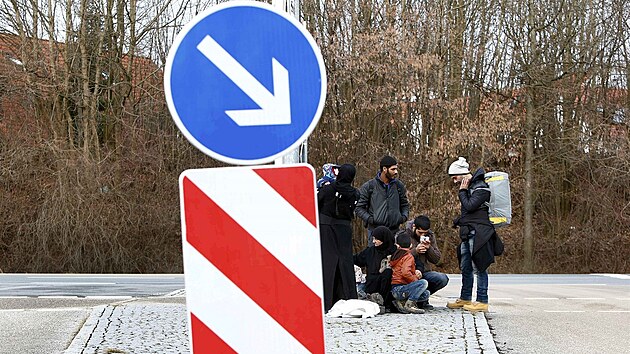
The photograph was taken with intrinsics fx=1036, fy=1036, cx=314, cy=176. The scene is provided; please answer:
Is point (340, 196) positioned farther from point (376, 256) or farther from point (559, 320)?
point (559, 320)

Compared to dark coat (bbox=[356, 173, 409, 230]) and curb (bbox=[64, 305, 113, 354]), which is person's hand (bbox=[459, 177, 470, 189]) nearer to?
dark coat (bbox=[356, 173, 409, 230])

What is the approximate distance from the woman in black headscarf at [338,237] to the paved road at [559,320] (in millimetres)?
1529

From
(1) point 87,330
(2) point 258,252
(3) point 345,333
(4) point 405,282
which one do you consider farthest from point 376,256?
(2) point 258,252

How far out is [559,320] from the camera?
420 inches

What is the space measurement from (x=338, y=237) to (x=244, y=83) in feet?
20.3

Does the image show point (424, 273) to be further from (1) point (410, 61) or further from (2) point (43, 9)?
(2) point (43, 9)

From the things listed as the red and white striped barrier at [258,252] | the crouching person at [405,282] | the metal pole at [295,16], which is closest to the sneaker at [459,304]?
the crouching person at [405,282]

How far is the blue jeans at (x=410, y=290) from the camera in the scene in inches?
415

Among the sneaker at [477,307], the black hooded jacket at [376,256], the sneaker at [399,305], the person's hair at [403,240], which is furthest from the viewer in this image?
the sneaker at [477,307]

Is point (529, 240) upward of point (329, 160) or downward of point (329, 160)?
downward

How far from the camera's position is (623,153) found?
3027cm

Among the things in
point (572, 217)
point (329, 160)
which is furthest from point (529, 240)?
point (329, 160)

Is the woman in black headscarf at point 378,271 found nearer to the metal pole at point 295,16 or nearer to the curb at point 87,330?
the metal pole at point 295,16

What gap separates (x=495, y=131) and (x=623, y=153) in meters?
3.93
